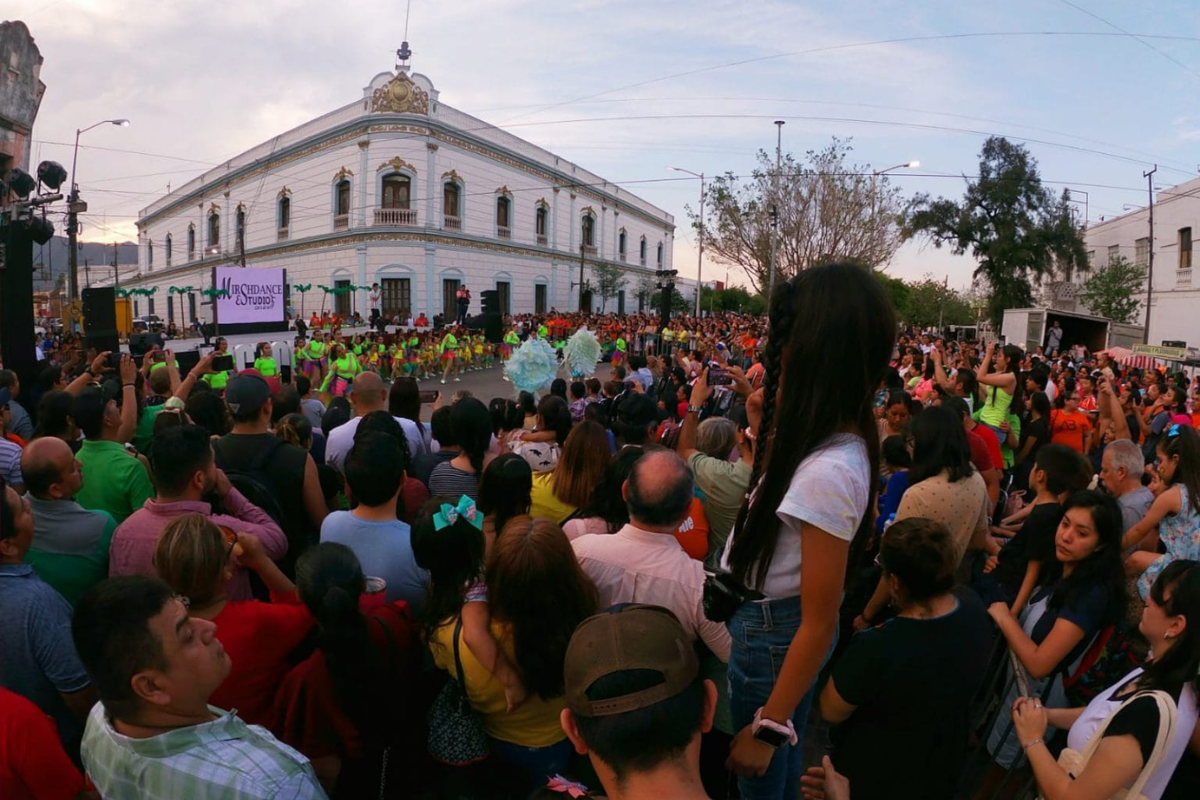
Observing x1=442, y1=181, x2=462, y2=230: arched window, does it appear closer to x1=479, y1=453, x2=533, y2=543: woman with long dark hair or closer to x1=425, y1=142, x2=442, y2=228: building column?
x1=425, y1=142, x2=442, y2=228: building column

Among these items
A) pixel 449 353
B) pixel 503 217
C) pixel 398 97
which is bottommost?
pixel 449 353

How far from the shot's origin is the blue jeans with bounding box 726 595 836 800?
1.60m

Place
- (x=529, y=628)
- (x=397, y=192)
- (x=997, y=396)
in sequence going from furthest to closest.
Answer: (x=397, y=192), (x=997, y=396), (x=529, y=628)

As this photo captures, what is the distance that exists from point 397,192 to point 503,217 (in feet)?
20.0

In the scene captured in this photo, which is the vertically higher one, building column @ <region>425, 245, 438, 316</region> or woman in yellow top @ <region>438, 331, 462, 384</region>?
building column @ <region>425, 245, 438, 316</region>

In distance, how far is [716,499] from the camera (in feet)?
10.8

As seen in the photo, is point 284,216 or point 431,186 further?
point 284,216

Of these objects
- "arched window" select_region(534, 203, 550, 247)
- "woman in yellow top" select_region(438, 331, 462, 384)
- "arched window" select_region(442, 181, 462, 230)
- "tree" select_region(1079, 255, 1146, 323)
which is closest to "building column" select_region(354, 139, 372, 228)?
"arched window" select_region(442, 181, 462, 230)

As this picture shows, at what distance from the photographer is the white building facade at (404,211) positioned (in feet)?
92.1

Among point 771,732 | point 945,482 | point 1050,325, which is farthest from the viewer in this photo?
point 1050,325

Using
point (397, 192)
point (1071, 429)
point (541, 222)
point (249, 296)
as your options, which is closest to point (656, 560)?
point (1071, 429)

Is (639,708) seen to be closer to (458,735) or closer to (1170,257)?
(458,735)

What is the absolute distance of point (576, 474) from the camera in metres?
3.29

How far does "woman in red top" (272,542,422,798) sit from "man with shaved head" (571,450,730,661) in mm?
699
